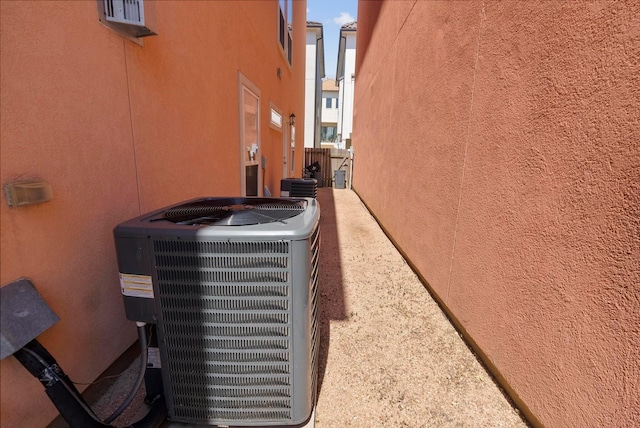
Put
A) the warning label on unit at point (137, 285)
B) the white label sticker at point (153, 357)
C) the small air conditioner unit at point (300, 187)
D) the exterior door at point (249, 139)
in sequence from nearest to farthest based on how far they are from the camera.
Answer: the warning label on unit at point (137, 285) < the white label sticker at point (153, 357) < the exterior door at point (249, 139) < the small air conditioner unit at point (300, 187)

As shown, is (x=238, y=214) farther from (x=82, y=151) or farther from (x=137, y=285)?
(x=82, y=151)

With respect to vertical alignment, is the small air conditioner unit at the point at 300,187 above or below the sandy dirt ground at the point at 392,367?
above

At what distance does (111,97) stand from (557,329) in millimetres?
2515

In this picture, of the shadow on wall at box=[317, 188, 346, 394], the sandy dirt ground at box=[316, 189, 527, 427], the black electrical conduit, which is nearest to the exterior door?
the shadow on wall at box=[317, 188, 346, 394]

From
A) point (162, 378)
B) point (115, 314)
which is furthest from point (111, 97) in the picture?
point (162, 378)

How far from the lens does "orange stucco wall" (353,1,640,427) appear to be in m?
1.02

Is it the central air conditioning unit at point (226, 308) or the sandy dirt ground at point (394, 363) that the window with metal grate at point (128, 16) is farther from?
the sandy dirt ground at point (394, 363)

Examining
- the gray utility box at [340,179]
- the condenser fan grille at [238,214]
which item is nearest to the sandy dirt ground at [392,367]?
the condenser fan grille at [238,214]

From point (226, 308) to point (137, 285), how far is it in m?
0.39

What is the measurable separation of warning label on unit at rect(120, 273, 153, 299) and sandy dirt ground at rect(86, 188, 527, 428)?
67 cm

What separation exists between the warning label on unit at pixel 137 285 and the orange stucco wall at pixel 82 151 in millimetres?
360

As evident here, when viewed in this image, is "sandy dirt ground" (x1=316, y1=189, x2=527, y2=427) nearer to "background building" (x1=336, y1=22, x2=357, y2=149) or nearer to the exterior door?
the exterior door

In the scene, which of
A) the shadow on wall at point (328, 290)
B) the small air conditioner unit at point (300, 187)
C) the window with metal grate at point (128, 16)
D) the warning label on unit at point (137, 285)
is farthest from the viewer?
the small air conditioner unit at point (300, 187)

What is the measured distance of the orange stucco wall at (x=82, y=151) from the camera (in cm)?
109
